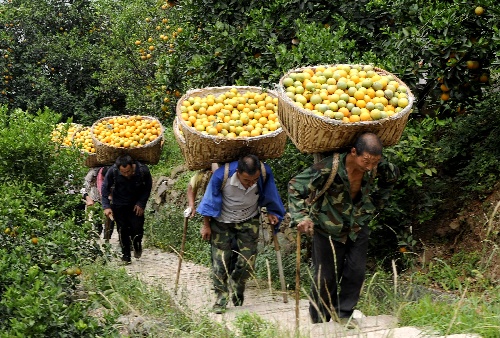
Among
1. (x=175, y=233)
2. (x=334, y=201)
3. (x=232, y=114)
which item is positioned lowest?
(x=175, y=233)

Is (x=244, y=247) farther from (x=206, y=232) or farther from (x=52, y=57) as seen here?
(x=52, y=57)

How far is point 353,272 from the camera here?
5.18 m

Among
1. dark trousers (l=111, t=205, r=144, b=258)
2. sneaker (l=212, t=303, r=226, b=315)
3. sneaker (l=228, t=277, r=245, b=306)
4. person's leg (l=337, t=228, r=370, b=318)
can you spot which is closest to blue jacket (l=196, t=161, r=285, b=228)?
sneaker (l=228, t=277, r=245, b=306)

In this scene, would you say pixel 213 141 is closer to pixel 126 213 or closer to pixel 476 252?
pixel 476 252

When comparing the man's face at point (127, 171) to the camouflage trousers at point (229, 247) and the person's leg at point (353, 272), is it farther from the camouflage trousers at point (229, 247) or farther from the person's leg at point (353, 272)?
the person's leg at point (353, 272)

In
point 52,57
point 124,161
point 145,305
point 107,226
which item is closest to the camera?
point 145,305

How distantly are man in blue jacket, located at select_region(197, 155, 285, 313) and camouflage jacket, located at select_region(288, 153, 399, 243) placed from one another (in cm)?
109

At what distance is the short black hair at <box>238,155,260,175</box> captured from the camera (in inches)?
233

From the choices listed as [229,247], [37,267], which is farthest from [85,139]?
[37,267]

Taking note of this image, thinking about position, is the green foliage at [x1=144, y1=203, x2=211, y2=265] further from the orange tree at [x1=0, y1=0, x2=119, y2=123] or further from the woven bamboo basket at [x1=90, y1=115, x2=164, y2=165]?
the orange tree at [x1=0, y1=0, x2=119, y2=123]

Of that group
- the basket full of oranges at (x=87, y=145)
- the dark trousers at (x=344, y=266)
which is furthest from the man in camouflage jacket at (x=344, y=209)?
the basket full of oranges at (x=87, y=145)

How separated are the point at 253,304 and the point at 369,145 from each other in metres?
2.50

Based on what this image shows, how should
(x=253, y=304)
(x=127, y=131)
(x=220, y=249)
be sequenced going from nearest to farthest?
(x=220, y=249) → (x=253, y=304) → (x=127, y=131)

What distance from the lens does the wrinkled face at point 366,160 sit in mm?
4707
